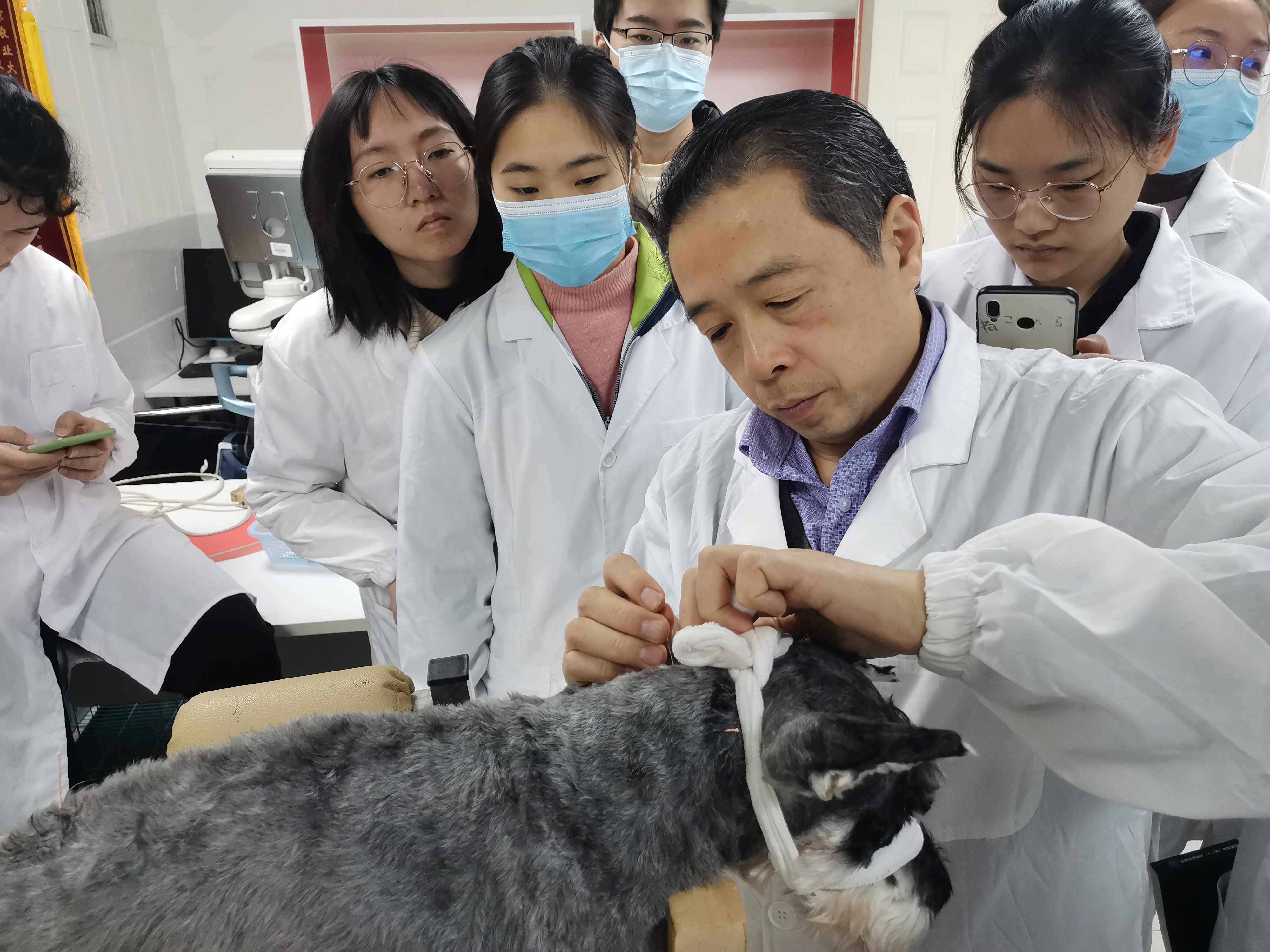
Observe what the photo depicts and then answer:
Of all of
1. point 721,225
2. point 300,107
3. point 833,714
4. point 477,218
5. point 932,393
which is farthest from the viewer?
point 300,107

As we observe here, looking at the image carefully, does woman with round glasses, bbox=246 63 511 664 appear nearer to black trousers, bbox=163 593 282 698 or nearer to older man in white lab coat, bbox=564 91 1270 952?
black trousers, bbox=163 593 282 698

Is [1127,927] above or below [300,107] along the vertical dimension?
below

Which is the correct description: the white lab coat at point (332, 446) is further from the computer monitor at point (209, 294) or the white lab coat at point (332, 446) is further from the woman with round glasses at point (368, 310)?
the computer monitor at point (209, 294)

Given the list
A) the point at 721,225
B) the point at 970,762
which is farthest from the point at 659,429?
the point at 970,762

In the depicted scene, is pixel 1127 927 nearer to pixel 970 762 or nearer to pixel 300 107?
pixel 970 762

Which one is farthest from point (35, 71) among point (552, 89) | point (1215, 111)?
point (1215, 111)

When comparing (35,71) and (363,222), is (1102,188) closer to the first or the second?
(363,222)

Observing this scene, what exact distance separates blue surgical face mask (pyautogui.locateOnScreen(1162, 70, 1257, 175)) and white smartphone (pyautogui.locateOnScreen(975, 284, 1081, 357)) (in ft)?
2.54

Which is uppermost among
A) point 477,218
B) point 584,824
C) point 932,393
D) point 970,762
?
point 477,218

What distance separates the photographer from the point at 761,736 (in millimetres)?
795

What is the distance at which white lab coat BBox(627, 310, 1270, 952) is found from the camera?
2.54 feet

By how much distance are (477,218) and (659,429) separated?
0.68 meters

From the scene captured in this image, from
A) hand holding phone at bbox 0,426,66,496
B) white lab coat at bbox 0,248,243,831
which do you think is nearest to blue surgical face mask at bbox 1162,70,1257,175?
white lab coat at bbox 0,248,243,831

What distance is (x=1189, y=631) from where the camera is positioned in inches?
30.2
